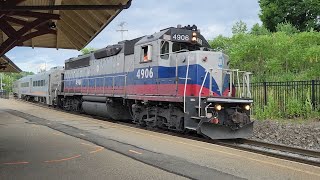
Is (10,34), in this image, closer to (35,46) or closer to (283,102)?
(35,46)

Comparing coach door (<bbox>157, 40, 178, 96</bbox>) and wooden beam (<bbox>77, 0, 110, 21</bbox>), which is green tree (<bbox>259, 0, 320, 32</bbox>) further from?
wooden beam (<bbox>77, 0, 110, 21</bbox>)

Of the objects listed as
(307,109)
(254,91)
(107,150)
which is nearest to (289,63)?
(254,91)

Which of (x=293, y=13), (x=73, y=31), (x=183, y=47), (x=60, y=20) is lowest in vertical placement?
(x=183, y=47)

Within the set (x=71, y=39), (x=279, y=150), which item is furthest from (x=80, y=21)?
(x=279, y=150)

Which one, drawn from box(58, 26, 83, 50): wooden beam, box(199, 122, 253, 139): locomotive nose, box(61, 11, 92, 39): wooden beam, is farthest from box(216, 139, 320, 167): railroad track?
box(58, 26, 83, 50): wooden beam

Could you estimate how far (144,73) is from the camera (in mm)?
14203

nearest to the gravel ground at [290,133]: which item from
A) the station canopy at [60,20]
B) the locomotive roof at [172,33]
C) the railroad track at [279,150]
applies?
the railroad track at [279,150]

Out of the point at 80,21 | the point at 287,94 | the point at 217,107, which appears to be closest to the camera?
the point at 80,21

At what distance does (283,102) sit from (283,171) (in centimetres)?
1081

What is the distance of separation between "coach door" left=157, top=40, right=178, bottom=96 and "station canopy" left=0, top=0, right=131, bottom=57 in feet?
8.25

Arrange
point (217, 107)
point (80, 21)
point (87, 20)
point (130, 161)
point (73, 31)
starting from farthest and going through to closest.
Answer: point (73, 31) → point (217, 107) → point (80, 21) → point (87, 20) → point (130, 161)

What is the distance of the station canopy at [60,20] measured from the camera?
7.75 meters

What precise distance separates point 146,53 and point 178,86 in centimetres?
227

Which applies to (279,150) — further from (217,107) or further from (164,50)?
(164,50)
